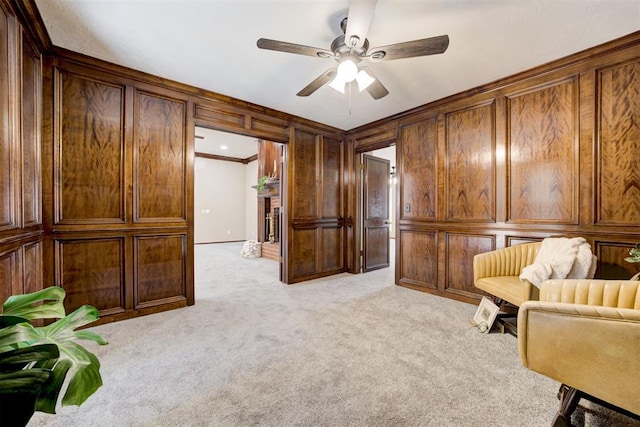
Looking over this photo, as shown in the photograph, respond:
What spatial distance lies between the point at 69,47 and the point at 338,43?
2350mm

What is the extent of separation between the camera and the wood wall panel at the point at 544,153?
2.50m

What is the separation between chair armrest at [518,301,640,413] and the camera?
103 centimetres

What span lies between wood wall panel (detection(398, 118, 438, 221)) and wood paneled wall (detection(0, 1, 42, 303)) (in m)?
3.84

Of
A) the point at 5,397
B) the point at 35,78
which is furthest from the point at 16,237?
the point at 5,397

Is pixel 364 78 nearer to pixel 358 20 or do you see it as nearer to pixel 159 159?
pixel 358 20

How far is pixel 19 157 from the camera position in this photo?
1860 mm

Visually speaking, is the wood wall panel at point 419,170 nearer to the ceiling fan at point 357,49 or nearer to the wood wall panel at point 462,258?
the wood wall panel at point 462,258

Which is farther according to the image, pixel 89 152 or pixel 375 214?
pixel 375 214

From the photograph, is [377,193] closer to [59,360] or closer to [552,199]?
[552,199]

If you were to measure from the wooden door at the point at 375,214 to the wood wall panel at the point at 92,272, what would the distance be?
3.43 metres

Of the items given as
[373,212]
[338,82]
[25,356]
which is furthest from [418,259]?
[25,356]

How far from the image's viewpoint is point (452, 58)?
8.09 feet

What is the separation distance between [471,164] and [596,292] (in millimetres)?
2087

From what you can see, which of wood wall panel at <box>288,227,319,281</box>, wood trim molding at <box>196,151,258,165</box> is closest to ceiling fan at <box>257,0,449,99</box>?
wood wall panel at <box>288,227,319,281</box>
